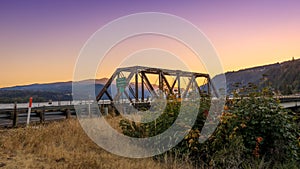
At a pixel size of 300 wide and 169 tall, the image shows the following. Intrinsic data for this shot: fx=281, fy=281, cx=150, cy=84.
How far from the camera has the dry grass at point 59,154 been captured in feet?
19.0

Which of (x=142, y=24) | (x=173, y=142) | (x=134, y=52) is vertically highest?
(x=142, y=24)

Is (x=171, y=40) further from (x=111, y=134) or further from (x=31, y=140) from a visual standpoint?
(x=31, y=140)

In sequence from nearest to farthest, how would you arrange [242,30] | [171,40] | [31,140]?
[31,140] → [171,40] → [242,30]

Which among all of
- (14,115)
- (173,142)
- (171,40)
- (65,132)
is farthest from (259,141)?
(14,115)

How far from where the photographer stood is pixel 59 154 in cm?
646

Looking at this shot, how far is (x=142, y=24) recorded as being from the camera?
808cm

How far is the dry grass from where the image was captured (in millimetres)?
5793

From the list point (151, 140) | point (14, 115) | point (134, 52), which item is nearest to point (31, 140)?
point (151, 140)

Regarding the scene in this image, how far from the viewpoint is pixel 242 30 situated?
1570 centimetres

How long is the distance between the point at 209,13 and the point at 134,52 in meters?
7.13

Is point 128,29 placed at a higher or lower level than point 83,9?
lower

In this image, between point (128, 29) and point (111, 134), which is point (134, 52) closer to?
point (128, 29)

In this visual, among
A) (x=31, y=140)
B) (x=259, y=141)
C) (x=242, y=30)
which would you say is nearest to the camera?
(x=259, y=141)

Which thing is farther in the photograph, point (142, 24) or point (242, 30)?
point (242, 30)
